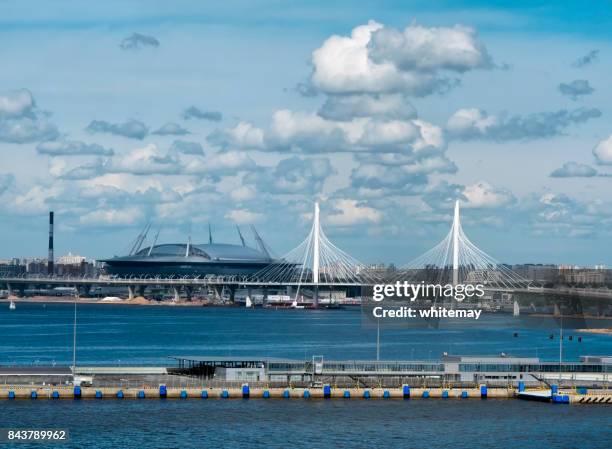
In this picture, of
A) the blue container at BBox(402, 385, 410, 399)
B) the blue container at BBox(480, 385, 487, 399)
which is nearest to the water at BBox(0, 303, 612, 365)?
the blue container at BBox(480, 385, 487, 399)

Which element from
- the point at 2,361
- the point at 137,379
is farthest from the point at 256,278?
the point at 137,379

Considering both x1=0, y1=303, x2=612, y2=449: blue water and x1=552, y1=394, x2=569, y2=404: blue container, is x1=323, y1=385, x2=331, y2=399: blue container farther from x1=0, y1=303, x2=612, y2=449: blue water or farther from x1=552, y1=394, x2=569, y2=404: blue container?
x1=552, y1=394, x2=569, y2=404: blue container

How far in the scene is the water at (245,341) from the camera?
80938mm

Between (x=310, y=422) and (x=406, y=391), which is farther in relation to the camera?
(x=406, y=391)

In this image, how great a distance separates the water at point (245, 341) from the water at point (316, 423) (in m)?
21.6

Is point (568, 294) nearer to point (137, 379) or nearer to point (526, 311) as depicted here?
point (526, 311)

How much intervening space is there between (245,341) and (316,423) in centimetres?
4661

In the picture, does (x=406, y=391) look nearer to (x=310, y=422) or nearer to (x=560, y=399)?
(x=560, y=399)

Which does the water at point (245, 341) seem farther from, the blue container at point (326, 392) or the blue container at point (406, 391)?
the blue container at point (406, 391)

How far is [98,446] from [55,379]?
1382 centimetres

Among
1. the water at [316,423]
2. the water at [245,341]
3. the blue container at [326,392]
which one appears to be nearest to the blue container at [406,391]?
the water at [316,423]

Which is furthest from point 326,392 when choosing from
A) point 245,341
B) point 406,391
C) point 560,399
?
point 245,341

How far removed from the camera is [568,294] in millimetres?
160125

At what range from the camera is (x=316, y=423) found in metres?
48.9
